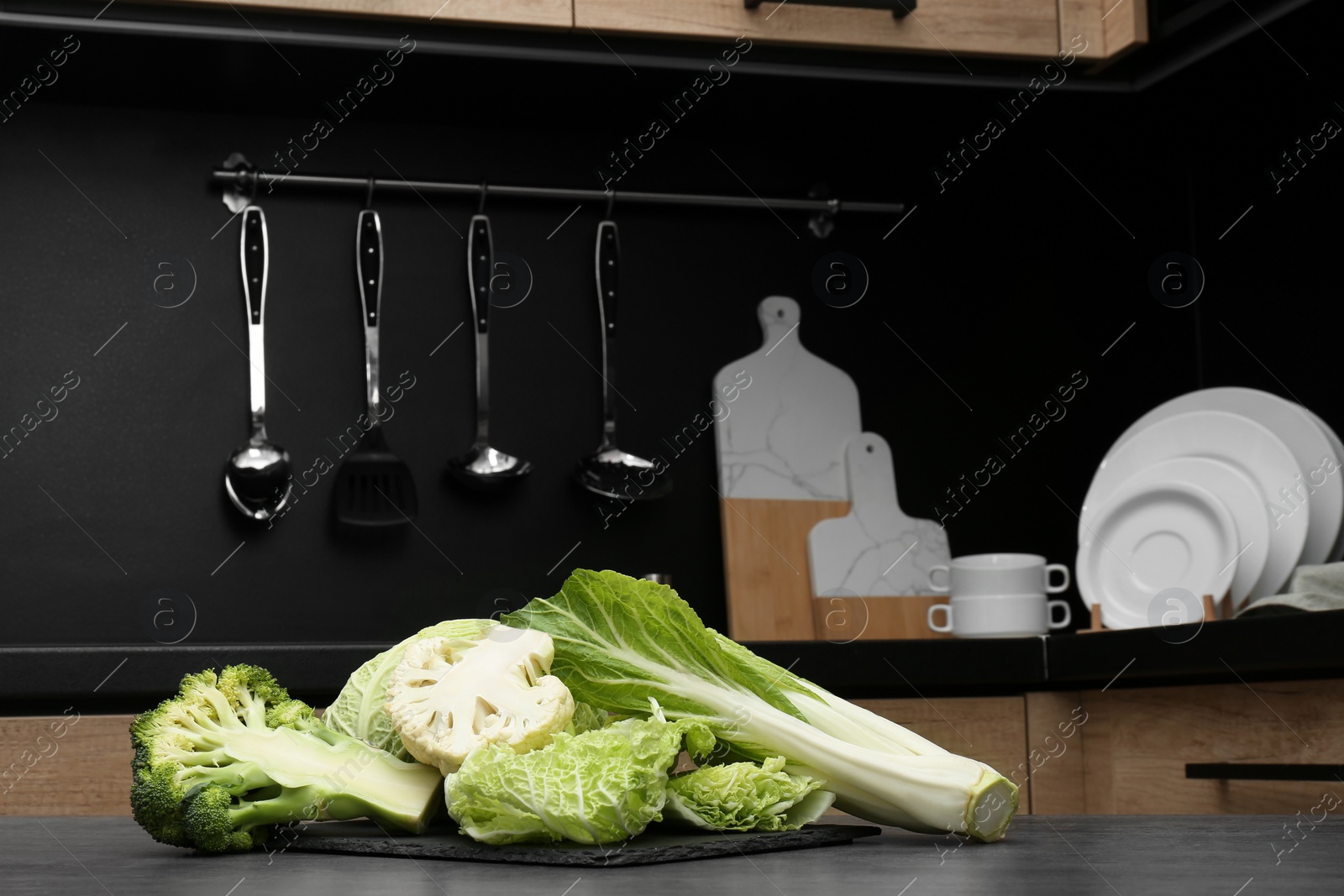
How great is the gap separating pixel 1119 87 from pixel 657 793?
173cm

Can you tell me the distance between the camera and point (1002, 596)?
1.91 meters

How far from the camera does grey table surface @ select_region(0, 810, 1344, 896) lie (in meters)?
0.50

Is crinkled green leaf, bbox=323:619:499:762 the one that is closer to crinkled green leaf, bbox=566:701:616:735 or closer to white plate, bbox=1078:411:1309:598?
crinkled green leaf, bbox=566:701:616:735

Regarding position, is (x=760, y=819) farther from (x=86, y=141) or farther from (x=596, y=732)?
(x=86, y=141)

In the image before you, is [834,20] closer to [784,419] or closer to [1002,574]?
[784,419]

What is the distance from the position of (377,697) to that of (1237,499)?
1.37 m

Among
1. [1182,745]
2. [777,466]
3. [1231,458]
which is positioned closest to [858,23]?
[777,466]

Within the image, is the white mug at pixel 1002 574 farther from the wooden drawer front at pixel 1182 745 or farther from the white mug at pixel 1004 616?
the wooden drawer front at pixel 1182 745

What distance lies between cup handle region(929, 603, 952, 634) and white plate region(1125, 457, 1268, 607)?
0.32 meters

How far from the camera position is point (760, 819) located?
68 cm

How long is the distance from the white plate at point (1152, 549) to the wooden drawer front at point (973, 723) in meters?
0.20

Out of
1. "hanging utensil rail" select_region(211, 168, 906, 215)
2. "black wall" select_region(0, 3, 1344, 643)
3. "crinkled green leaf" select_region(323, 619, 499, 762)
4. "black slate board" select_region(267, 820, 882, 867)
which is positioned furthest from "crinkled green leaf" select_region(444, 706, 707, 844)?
"hanging utensil rail" select_region(211, 168, 906, 215)

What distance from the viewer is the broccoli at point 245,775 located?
652mm

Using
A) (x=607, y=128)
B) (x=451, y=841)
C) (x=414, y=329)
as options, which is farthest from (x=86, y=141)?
(x=451, y=841)
